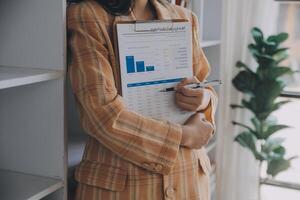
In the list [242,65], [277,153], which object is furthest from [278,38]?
[277,153]

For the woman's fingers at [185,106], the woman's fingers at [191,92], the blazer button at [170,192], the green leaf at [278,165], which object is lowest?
the green leaf at [278,165]

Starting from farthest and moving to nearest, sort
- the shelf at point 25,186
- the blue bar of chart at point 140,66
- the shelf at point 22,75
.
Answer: the blue bar of chart at point 140,66 < the shelf at point 25,186 < the shelf at point 22,75

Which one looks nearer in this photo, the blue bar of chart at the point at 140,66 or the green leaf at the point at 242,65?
the blue bar of chart at the point at 140,66

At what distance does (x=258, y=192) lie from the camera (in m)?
2.71

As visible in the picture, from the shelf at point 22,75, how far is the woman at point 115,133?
6 cm

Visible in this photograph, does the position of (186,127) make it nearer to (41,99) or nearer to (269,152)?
(41,99)

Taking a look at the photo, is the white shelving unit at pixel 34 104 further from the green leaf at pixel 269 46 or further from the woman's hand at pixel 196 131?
the green leaf at pixel 269 46

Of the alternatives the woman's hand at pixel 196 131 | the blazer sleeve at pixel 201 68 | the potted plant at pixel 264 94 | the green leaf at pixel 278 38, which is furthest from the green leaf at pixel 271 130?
the woman's hand at pixel 196 131

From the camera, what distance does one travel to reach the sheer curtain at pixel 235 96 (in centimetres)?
248

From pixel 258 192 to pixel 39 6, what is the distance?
2.03 metres

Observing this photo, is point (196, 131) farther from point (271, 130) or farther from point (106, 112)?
point (271, 130)

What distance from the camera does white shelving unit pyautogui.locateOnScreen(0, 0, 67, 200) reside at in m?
1.12

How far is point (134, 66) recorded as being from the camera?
1.21 m

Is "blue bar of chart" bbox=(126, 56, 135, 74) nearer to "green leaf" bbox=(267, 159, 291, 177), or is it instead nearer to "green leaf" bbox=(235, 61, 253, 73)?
"green leaf" bbox=(235, 61, 253, 73)
